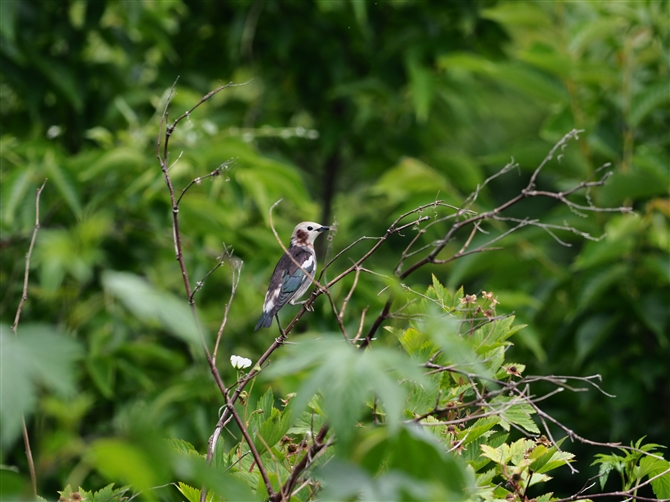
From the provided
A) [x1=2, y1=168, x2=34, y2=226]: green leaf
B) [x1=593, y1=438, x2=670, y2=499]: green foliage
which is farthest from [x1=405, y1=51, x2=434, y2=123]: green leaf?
[x1=593, y1=438, x2=670, y2=499]: green foliage

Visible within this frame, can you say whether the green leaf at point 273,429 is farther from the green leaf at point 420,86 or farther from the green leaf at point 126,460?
the green leaf at point 420,86

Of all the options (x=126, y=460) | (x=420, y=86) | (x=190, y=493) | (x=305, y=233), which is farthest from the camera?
(x=420, y=86)

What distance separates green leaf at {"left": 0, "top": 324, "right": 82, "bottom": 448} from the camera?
3.34 feet

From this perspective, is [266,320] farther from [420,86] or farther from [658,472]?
[420,86]

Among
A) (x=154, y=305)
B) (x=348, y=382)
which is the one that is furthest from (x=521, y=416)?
(x=154, y=305)

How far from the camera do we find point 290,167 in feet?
16.9

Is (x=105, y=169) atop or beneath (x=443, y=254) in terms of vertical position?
atop

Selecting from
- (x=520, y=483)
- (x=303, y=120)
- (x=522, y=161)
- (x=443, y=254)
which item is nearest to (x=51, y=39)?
(x=303, y=120)

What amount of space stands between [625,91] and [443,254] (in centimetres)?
286

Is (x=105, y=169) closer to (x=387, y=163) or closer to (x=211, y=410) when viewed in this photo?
(x=211, y=410)

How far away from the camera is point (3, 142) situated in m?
4.44

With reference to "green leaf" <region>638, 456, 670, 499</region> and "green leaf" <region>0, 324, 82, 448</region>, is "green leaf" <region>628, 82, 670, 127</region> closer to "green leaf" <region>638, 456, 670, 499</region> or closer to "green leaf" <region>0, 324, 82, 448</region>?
"green leaf" <region>638, 456, 670, 499</region>

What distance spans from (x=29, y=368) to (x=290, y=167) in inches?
163

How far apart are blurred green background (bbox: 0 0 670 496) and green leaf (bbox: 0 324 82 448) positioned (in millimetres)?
2557
